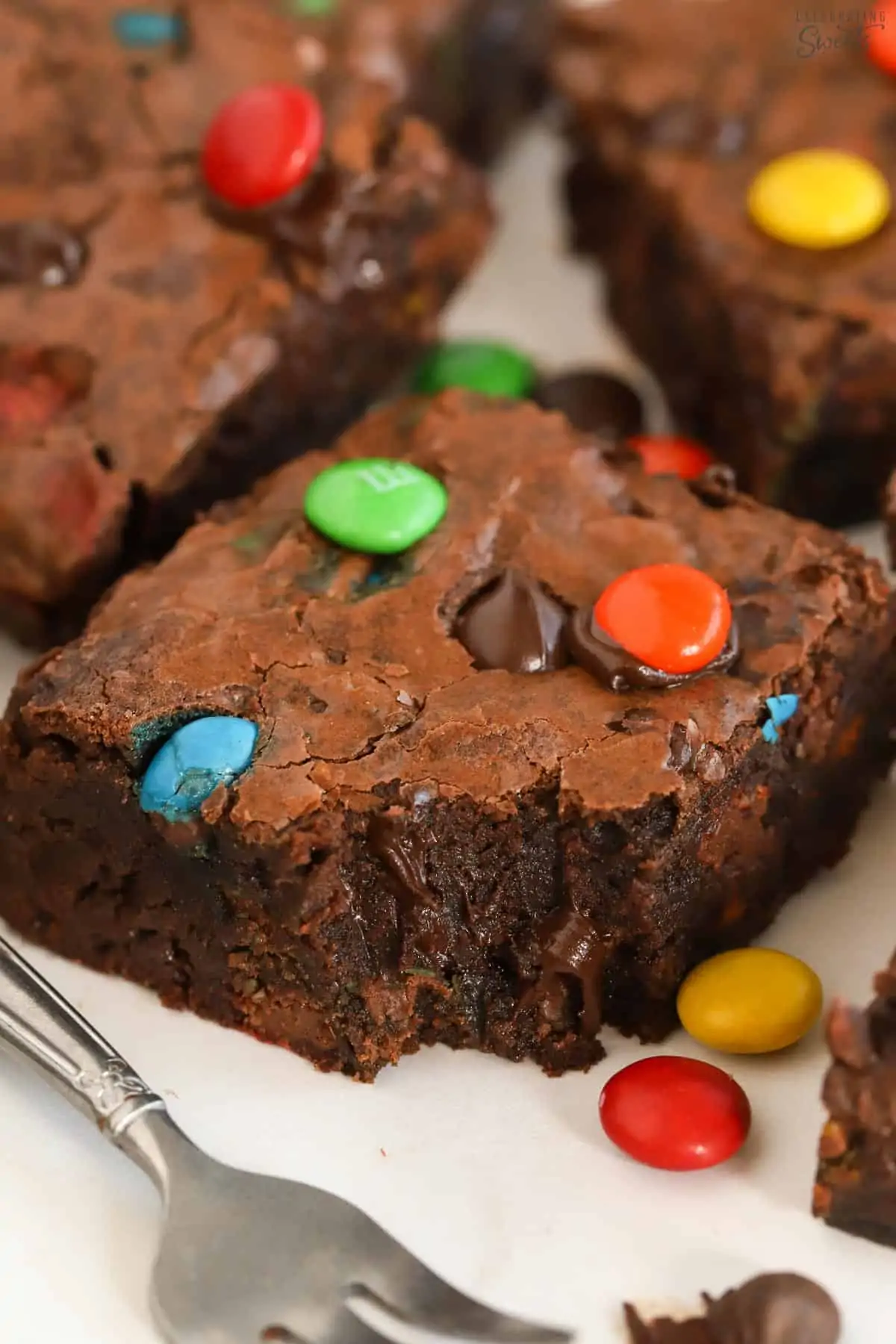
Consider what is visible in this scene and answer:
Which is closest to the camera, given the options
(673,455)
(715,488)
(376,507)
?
(376,507)

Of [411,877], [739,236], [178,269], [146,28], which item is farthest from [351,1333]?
[146,28]

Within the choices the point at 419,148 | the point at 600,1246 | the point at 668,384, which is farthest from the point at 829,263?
the point at 600,1246

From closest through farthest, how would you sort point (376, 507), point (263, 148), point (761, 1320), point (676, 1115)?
point (761, 1320)
point (676, 1115)
point (376, 507)
point (263, 148)

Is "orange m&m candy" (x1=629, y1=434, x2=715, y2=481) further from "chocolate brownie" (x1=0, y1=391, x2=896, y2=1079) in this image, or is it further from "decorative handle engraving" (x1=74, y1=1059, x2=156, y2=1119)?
"decorative handle engraving" (x1=74, y1=1059, x2=156, y2=1119)

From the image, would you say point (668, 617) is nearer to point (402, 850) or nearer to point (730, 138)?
point (402, 850)

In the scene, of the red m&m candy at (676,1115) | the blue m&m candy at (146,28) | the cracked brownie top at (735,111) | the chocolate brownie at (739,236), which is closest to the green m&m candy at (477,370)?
the chocolate brownie at (739,236)

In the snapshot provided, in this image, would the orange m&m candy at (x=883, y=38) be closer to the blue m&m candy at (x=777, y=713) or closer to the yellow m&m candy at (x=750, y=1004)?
the blue m&m candy at (x=777, y=713)

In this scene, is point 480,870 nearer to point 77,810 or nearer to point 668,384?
point 77,810
